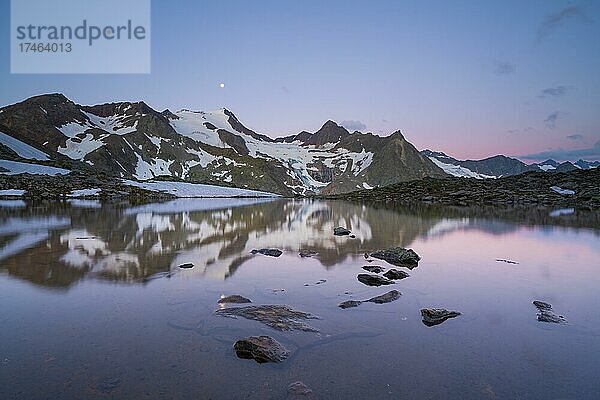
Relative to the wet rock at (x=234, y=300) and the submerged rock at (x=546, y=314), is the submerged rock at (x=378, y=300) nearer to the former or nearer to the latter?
the wet rock at (x=234, y=300)

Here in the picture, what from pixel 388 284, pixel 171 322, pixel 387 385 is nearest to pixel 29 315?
pixel 171 322

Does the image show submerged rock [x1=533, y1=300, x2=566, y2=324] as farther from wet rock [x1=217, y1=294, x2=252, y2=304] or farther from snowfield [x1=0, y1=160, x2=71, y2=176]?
snowfield [x1=0, y1=160, x2=71, y2=176]

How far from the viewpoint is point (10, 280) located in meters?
12.4

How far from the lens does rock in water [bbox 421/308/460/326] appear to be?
931 cm

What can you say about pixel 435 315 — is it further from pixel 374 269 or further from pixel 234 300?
pixel 374 269

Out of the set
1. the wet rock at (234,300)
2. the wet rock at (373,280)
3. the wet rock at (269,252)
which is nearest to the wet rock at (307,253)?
the wet rock at (269,252)

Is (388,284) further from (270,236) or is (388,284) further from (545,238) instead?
(545,238)

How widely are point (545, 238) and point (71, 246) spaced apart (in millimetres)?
25529

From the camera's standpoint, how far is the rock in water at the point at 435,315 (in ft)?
30.6

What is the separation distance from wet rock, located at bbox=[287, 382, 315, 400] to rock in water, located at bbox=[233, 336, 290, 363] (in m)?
0.98

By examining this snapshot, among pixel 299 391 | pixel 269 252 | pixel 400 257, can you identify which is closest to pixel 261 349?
pixel 299 391

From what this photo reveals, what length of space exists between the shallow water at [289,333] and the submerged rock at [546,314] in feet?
0.68

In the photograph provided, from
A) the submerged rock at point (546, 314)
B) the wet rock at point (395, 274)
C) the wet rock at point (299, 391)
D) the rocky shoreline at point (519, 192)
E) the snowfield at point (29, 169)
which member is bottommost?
the wet rock at point (299, 391)

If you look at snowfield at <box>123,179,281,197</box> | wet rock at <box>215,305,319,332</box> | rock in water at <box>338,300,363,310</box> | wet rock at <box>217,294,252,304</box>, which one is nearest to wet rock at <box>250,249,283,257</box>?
wet rock at <box>217,294,252,304</box>
